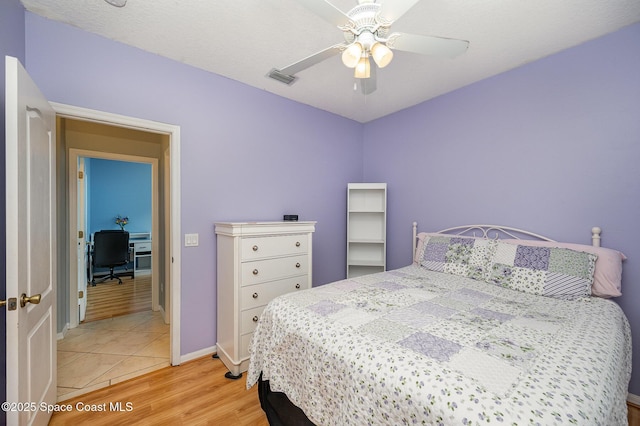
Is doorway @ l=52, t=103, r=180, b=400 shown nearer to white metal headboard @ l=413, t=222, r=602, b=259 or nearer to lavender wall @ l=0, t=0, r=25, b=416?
lavender wall @ l=0, t=0, r=25, b=416

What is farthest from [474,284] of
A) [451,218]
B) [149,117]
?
[149,117]

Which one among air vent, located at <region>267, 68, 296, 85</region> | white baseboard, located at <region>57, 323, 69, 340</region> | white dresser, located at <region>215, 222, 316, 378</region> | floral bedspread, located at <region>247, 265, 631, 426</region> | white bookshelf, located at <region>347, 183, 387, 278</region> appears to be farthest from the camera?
white bookshelf, located at <region>347, 183, 387, 278</region>

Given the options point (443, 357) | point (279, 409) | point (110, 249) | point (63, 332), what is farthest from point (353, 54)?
point (110, 249)

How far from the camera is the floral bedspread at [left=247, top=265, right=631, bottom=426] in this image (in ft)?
2.80

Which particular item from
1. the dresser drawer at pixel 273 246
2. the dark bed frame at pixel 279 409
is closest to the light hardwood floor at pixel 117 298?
the dresser drawer at pixel 273 246

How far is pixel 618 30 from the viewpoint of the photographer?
1909mm

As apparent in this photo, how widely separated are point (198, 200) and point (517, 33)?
2.82 meters

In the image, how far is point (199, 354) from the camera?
8.07 ft

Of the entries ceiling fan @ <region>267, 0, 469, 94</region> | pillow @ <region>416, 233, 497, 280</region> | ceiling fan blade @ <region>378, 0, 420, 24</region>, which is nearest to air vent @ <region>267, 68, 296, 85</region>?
ceiling fan @ <region>267, 0, 469, 94</region>

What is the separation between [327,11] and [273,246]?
177cm

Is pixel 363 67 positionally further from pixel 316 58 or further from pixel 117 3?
pixel 117 3

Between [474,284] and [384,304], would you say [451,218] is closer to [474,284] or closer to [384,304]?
[474,284]

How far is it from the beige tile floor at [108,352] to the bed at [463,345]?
52.6 inches

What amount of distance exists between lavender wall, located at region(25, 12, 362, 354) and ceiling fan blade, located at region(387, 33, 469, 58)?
1.71m
